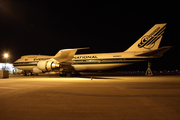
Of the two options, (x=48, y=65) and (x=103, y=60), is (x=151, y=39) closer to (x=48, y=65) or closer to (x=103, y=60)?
(x=103, y=60)

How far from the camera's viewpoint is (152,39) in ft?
57.9

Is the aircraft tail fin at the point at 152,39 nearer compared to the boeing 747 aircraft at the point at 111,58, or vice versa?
the boeing 747 aircraft at the point at 111,58

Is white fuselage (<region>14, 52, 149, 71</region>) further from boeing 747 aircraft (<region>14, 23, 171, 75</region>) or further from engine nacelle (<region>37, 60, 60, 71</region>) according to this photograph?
engine nacelle (<region>37, 60, 60, 71</region>)

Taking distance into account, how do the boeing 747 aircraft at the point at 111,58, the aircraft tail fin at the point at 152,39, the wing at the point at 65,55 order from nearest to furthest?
1. the wing at the point at 65,55
2. the boeing 747 aircraft at the point at 111,58
3. the aircraft tail fin at the point at 152,39

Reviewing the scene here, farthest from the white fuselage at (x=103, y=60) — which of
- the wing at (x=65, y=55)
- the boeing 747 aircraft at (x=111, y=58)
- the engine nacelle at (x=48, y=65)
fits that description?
the engine nacelle at (x=48, y=65)

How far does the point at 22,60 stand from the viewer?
2264 centimetres

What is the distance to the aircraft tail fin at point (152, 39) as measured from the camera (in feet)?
57.0

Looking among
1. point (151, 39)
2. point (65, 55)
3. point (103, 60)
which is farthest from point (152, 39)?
point (65, 55)

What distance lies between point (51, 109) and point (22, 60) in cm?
2176

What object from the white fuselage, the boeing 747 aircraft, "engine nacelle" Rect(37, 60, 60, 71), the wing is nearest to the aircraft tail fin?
the boeing 747 aircraft

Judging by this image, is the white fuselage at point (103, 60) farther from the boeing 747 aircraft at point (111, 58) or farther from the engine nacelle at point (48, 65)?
the engine nacelle at point (48, 65)

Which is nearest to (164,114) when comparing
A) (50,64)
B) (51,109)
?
(51,109)

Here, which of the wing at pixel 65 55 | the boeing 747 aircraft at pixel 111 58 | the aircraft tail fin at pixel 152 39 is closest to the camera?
the wing at pixel 65 55

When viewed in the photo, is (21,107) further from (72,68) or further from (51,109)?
(72,68)
